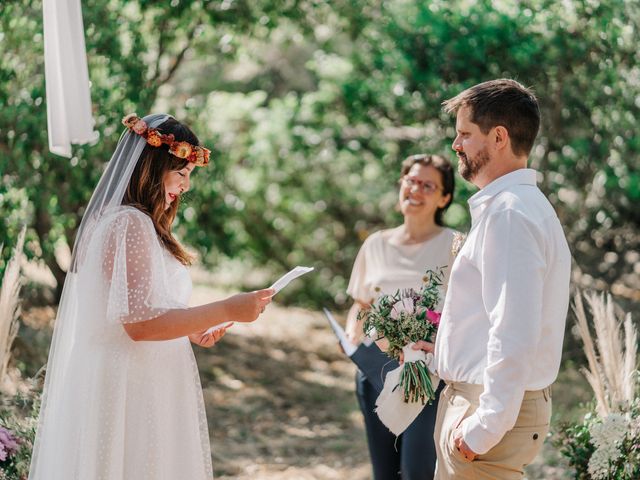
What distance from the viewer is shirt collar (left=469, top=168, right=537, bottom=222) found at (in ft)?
8.39

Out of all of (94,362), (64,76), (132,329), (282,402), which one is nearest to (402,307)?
(132,329)

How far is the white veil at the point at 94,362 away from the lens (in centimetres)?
283

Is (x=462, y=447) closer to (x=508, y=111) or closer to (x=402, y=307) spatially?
(x=402, y=307)

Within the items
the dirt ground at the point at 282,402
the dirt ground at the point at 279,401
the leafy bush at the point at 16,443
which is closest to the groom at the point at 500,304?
the leafy bush at the point at 16,443

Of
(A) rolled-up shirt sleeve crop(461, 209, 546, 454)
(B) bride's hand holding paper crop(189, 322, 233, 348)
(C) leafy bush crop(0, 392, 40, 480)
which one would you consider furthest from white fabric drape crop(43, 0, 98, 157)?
(A) rolled-up shirt sleeve crop(461, 209, 546, 454)

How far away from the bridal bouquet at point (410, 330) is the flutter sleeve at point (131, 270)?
900 millimetres

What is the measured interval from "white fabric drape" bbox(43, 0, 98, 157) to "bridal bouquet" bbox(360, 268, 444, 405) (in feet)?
5.00

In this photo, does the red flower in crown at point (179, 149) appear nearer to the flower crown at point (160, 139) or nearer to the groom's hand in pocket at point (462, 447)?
the flower crown at point (160, 139)

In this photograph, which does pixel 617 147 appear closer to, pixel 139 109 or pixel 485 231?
pixel 139 109

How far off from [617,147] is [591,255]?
142 centimetres

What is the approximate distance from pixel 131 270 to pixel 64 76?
125cm

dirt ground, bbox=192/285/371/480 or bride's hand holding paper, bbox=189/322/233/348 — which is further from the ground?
bride's hand holding paper, bbox=189/322/233/348

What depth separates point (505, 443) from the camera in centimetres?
255

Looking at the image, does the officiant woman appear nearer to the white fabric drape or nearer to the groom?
the groom
